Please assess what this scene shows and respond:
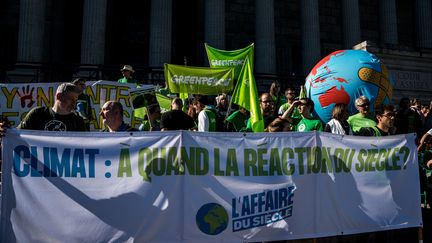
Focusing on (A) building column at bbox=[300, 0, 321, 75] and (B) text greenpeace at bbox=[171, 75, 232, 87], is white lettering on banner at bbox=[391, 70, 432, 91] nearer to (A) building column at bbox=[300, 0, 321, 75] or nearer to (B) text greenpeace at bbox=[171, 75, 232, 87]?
(B) text greenpeace at bbox=[171, 75, 232, 87]

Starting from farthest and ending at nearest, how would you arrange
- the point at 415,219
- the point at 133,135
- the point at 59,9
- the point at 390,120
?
the point at 59,9 → the point at 390,120 → the point at 415,219 → the point at 133,135

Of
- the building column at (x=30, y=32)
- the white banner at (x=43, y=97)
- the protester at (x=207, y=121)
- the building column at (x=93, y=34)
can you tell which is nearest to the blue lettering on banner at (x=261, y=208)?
the protester at (x=207, y=121)

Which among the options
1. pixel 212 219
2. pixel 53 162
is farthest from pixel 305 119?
pixel 53 162

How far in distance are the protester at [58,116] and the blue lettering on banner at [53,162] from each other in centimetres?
60

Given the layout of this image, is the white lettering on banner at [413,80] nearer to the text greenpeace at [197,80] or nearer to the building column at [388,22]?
A: the text greenpeace at [197,80]

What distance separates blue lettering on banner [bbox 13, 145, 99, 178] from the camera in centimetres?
424

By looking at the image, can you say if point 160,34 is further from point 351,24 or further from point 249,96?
point 249,96

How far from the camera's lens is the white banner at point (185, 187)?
13.8 ft

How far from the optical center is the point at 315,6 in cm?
2508

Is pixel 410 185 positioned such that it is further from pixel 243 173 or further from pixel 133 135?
pixel 133 135

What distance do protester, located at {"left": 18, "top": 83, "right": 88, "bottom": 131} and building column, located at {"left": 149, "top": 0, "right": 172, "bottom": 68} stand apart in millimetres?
15666

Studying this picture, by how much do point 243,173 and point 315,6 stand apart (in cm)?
2242

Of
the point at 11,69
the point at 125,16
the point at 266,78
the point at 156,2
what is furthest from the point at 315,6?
the point at 11,69

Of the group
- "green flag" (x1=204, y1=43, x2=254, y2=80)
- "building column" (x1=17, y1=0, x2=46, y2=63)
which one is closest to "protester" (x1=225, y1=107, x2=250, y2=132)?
"green flag" (x1=204, y1=43, x2=254, y2=80)
